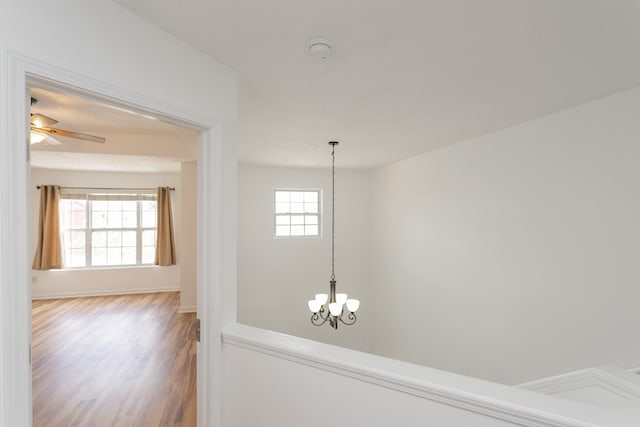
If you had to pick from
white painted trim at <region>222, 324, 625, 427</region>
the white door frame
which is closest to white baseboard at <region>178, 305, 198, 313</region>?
white painted trim at <region>222, 324, 625, 427</region>

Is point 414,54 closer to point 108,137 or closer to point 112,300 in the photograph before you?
point 108,137

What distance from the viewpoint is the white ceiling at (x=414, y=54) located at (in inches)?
53.7

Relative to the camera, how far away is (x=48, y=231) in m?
5.93

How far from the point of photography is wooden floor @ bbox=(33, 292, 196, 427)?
8.12 ft

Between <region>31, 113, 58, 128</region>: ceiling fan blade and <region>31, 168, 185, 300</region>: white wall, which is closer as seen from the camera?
<region>31, 113, 58, 128</region>: ceiling fan blade

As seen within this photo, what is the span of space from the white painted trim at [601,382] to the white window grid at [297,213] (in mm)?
4177

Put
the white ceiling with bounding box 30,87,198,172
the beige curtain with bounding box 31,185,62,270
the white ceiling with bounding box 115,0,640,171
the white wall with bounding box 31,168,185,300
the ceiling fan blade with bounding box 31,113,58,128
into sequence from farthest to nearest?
1. the white wall with bounding box 31,168,185,300
2. the beige curtain with bounding box 31,185,62,270
3. the white ceiling with bounding box 30,87,198,172
4. the ceiling fan blade with bounding box 31,113,58,128
5. the white ceiling with bounding box 115,0,640,171

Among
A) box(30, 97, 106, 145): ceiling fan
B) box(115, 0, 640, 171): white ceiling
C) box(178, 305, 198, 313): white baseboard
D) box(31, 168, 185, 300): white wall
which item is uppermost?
box(115, 0, 640, 171): white ceiling

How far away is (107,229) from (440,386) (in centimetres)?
719

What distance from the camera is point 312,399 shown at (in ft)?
5.00

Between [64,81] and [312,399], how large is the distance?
5.51 feet

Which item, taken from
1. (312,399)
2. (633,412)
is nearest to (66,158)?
(312,399)

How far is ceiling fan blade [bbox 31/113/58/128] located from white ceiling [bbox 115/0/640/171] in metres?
1.79

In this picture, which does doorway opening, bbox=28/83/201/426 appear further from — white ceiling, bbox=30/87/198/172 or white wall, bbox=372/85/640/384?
white wall, bbox=372/85/640/384
